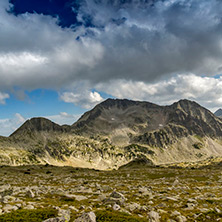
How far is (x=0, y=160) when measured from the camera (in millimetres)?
199000

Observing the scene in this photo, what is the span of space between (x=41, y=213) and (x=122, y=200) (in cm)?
786

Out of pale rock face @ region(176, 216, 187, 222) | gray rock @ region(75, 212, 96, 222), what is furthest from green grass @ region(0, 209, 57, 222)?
pale rock face @ region(176, 216, 187, 222)

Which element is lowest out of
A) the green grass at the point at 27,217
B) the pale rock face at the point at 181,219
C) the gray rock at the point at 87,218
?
the pale rock face at the point at 181,219

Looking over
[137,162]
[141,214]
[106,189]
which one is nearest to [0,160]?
[137,162]

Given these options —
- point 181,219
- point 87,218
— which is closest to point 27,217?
point 87,218

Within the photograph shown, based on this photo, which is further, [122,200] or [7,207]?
[122,200]

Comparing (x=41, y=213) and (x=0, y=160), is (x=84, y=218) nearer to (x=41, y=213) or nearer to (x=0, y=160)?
(x=41, y=213)

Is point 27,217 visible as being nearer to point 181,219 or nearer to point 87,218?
point 87,218

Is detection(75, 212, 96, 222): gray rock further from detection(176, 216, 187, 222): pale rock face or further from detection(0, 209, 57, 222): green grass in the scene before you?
detection(176, 216, 187, 222): pale rock face

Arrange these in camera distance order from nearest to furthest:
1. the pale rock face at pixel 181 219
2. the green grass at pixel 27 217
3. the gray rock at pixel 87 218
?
the gray rock at pixel 87 218
the green grass at pixel 27 217
the pale rock face at pixel 181 219

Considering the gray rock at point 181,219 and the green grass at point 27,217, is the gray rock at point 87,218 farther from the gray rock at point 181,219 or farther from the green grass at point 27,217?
the gray rock at point 181,219

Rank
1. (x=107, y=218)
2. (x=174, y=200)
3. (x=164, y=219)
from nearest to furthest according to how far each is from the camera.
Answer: (x=107, y=218), (x=164, y=219), (x=174, y=200)

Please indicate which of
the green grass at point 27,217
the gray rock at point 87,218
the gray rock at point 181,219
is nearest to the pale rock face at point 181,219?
the gray rock at point 181,219

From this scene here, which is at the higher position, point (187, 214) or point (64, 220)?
point (64, 220)
